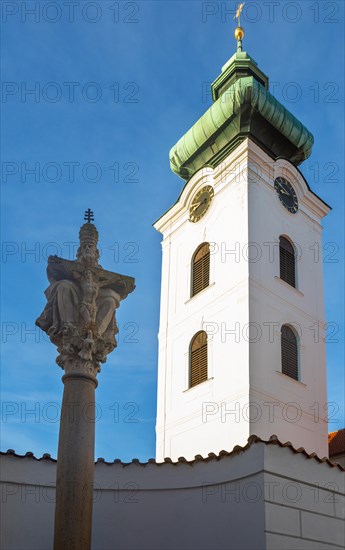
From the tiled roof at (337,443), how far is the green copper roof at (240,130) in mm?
9182

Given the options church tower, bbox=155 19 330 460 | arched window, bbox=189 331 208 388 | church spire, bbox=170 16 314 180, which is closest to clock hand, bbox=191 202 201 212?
church tower, bbox=155 19 330 460

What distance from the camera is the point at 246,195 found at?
23078 mm

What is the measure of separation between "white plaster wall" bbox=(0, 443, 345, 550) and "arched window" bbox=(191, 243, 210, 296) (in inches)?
413

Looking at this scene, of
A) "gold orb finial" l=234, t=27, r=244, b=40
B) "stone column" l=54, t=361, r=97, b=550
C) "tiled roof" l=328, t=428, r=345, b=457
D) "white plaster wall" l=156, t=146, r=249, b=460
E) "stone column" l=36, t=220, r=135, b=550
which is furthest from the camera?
"gold orb finial" l=234, t=27, r=244, b=40

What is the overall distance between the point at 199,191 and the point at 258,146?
253cm

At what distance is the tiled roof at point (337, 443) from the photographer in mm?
22859

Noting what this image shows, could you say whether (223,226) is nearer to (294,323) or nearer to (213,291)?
(213,291)

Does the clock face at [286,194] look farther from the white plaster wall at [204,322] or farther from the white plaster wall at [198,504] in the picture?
the white plaster wall at [198,504]

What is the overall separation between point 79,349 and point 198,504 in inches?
208

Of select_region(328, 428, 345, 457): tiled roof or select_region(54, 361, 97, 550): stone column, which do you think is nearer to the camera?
select_region(54, 361, 97, 550): stone column

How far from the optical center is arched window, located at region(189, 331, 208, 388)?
870 inches

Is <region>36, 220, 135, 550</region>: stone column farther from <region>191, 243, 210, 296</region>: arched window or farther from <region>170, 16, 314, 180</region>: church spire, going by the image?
<region>170, 16, 314, 180</region>: church spire

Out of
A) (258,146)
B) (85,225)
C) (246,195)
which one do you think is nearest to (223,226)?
(246,195)

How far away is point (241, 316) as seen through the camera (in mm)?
21219
